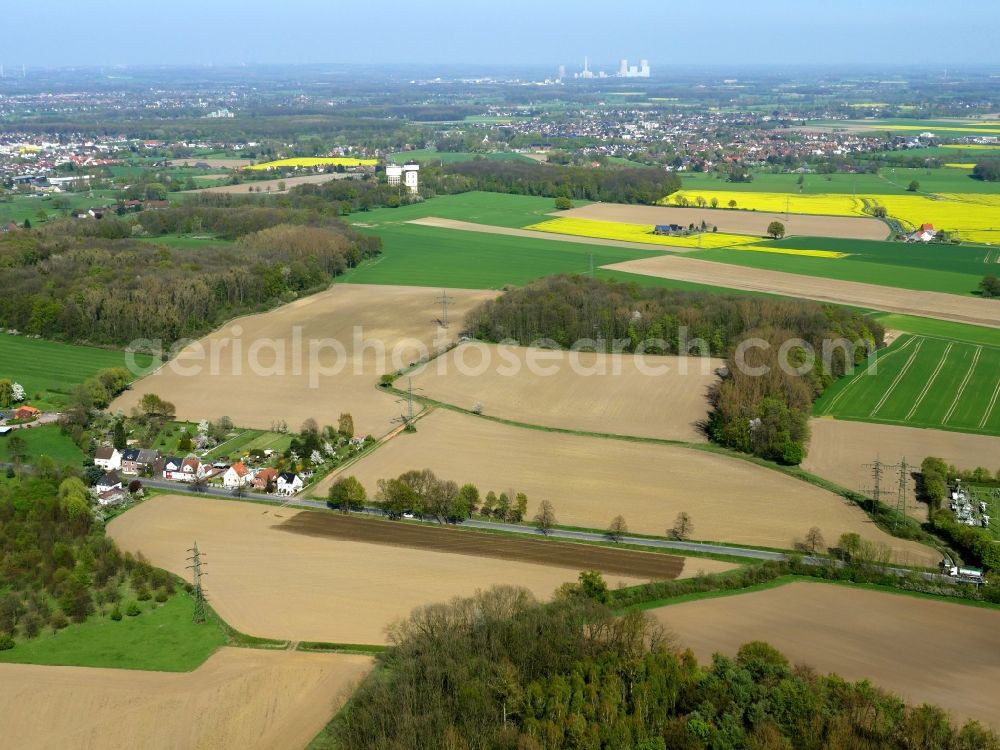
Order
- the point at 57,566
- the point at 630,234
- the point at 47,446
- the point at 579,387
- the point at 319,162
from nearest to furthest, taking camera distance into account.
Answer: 1. the point at 57,566
2. the point at 47,446
3. the point at 579,387
4. the point at 630,234
5. the point at 319,162

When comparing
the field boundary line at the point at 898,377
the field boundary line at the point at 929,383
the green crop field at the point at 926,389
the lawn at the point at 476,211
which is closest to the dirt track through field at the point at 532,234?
the lawn at the point at 476,211

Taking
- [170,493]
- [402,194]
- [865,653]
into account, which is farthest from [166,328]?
[402,194]

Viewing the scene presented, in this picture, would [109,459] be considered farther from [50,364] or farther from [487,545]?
[50,364]

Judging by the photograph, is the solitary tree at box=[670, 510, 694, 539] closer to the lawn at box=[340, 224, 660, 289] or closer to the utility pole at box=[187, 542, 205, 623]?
the utility pole at box=[187, 542, 205, 623]

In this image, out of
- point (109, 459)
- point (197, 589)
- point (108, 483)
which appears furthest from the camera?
point (109, 459)

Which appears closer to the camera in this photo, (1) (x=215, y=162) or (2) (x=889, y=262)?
(2) (x=889, y=262)

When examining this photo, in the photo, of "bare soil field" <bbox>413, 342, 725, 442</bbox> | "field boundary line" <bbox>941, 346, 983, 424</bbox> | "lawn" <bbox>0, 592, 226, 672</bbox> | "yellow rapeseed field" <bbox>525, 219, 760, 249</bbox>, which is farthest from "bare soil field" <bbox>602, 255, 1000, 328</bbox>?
"lawn" <bbox>0, 592, 226, 672</bbox>

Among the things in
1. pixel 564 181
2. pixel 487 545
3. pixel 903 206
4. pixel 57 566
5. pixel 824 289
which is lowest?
pixel 57 566

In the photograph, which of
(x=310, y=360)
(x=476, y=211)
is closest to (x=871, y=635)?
(x=310, y=360)
